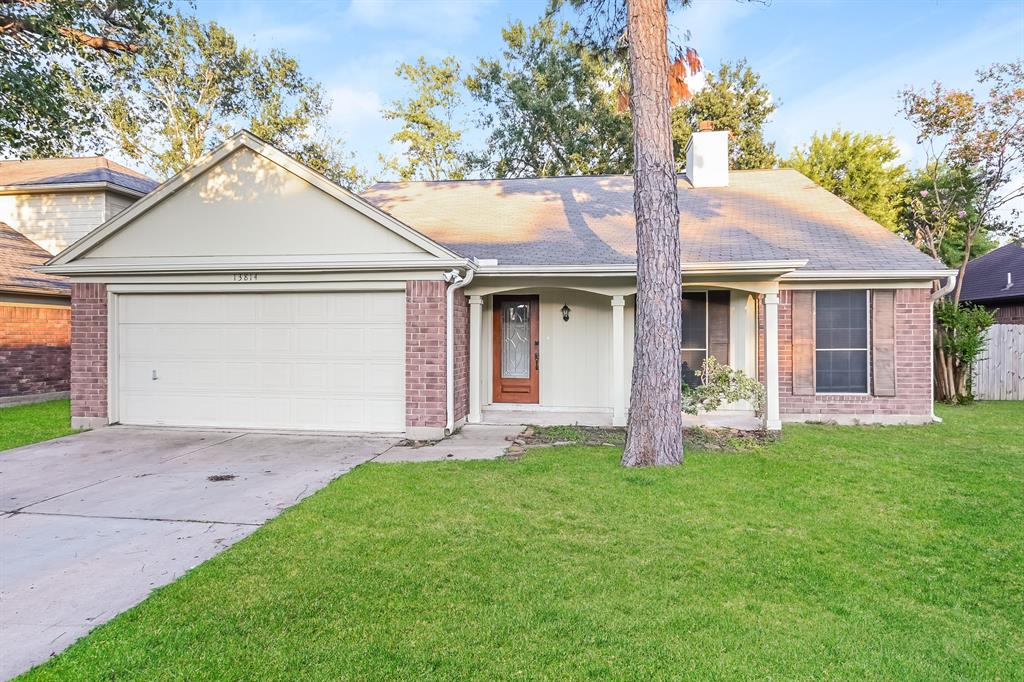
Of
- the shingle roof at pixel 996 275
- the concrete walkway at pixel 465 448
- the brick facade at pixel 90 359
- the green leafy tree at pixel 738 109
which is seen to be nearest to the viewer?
the concrete walkway at pixel 465 448

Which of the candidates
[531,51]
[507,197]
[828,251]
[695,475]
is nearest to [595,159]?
[531,51]

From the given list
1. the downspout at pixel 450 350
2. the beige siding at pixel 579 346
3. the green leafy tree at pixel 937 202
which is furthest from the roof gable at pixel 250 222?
the green leafy tree at pixel 937 202

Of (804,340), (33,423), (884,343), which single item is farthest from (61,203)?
(884,343)

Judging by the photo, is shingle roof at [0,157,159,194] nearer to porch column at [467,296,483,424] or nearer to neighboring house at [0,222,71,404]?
neighboring house at [0,222,71,404]

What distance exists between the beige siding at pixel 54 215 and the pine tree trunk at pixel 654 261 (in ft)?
48.0

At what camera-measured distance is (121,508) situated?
5082 millimetres

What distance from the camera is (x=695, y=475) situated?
19.4 ft

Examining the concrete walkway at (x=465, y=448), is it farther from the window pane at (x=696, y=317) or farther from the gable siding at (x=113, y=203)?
the gable siding at (x=113, y=203)

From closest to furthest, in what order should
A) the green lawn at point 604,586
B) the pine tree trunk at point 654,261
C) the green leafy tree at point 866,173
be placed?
the green lawn at point 604,586
the pine tree trunk at point 654,261
the green leafy tree at point 866,173

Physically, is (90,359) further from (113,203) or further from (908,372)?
(908,372)

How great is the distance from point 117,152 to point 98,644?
27.0m

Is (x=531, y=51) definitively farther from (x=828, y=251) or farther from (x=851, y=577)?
(x=851, y=577)

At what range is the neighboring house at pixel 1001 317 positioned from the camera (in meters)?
A: 12.9

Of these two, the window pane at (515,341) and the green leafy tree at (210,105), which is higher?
the green leafy tree at (210,105)
